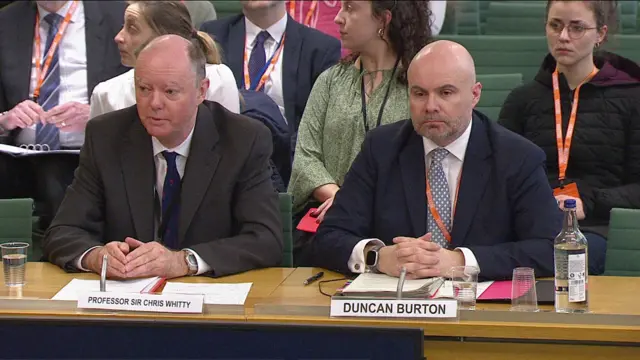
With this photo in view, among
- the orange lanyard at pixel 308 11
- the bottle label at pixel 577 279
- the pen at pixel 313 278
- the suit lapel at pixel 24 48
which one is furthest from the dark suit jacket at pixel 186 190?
the orange lanyard at pixel 308 11

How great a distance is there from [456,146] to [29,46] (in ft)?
8.97

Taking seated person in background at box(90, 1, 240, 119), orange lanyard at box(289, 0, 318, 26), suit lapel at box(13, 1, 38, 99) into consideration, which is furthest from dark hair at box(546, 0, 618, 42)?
suit lapel at box(13, 1, 38, 99)

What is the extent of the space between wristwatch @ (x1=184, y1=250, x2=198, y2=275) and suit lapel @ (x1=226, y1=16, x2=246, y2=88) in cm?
216

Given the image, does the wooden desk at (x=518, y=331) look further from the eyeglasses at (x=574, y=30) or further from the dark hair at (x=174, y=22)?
the eyeglasses at (x=574, y=30)

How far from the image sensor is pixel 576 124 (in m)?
4.71

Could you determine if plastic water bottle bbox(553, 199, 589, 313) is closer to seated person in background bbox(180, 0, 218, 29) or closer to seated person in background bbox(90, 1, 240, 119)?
seated person in background bbox(90, 1, 240, 119)

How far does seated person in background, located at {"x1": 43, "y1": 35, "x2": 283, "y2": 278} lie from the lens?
368 centimetres

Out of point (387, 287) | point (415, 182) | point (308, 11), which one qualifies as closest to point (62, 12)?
point (308, 11)

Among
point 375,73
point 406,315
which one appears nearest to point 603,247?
point 375,73

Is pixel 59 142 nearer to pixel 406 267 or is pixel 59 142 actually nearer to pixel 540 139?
pixel 540 139

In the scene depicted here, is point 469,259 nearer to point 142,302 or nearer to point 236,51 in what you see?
point 142,302

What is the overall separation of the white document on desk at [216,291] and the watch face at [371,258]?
36 centimetres

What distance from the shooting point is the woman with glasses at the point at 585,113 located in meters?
4.68

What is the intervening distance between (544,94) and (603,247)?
785 millimetres
